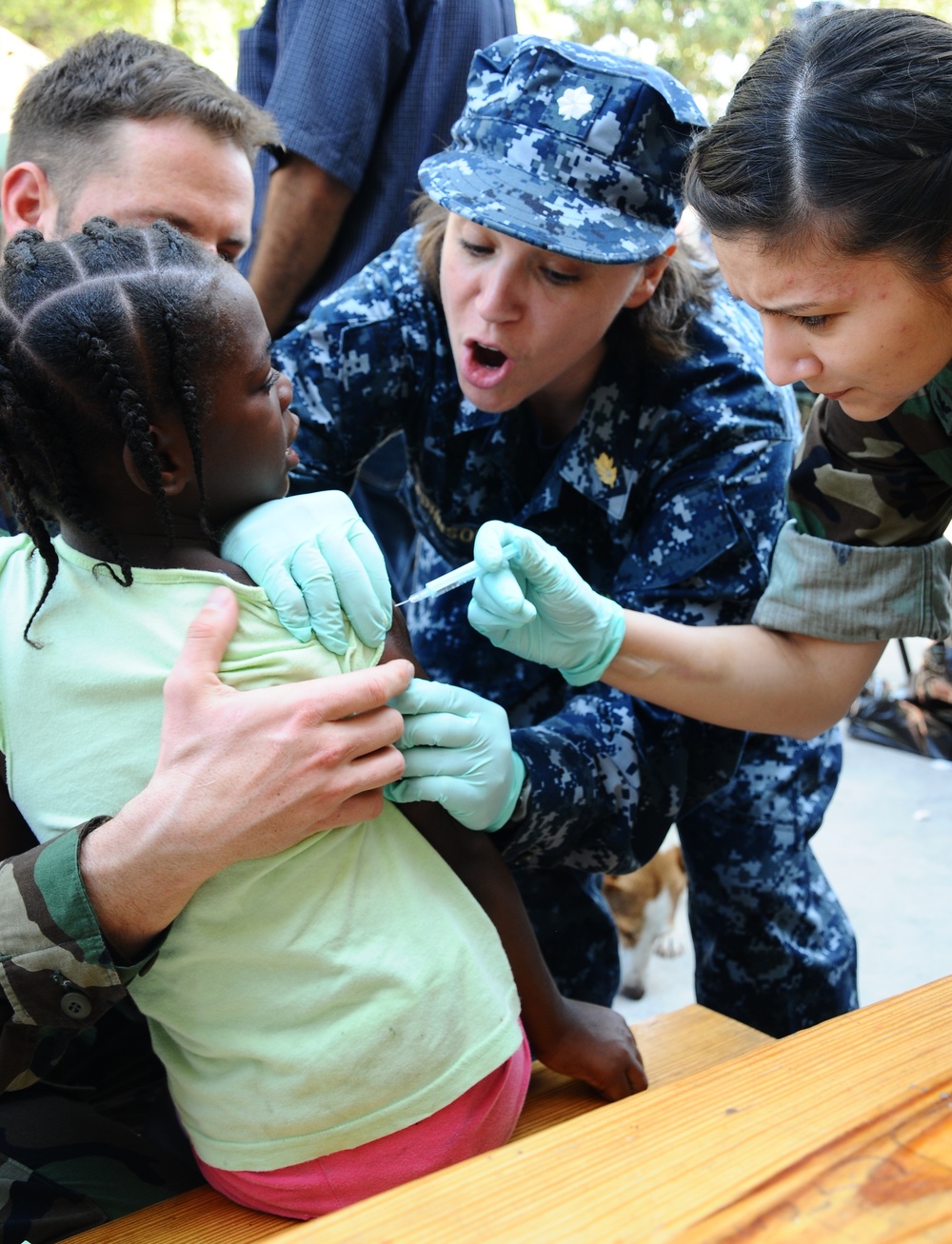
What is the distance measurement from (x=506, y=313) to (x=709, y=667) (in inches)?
24.9

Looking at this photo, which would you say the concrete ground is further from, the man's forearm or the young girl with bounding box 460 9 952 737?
the man's forearm

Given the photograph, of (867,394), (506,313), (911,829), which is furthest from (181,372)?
(911,829)

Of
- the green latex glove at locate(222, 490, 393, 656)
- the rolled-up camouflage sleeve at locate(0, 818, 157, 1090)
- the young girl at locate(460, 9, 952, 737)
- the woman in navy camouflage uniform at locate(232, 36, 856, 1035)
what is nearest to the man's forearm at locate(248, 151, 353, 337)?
the woman in navy camouflage uniform at locate(232, 36, 856, 1035)

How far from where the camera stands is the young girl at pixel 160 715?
3.78 ft

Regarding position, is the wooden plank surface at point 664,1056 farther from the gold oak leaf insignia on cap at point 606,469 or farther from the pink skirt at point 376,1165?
the gold oak leaf insignia on cap at point 606,469

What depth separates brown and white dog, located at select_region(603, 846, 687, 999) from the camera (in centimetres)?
327

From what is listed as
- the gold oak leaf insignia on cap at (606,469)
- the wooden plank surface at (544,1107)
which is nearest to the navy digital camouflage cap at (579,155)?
the gold oak leaf insignia on cap at (606,469)

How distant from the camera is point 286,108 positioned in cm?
247

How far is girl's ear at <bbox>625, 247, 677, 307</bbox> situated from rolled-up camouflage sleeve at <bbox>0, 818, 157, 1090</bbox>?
126 centimetres

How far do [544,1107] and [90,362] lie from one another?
110 cm

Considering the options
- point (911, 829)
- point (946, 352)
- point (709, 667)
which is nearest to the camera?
point (946, 352)

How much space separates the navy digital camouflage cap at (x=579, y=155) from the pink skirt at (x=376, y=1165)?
3.85 feet

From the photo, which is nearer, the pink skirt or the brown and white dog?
the pink skirt

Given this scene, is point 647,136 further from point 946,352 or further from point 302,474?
point 302,474
